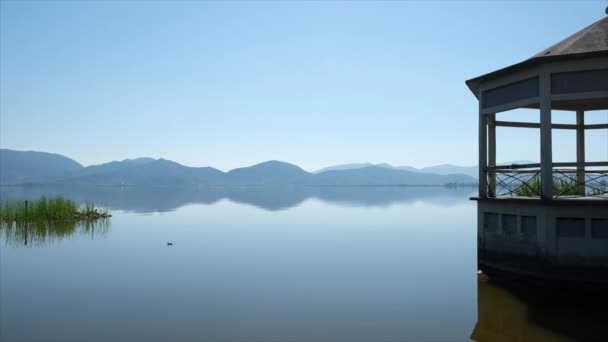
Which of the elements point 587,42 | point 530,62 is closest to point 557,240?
point 530,62

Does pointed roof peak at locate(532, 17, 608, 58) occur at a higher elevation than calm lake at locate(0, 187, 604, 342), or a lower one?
higher

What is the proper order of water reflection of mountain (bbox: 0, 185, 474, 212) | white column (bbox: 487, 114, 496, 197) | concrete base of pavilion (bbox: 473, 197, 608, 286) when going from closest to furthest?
concrete base of pavilion (bbox: 473, 197, 608, 286)
white column (bbox: 487, 114, 496, 197)
water reflection of mountain (bbox: 0, 185, 474, 212)

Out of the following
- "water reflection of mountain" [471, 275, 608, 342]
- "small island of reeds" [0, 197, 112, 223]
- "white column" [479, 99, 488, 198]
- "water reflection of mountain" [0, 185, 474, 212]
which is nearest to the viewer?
"water reflection of mountain" [471, 275, 608, 342]

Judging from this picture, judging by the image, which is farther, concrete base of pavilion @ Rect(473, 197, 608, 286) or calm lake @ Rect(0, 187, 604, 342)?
concrete base of pavilion @ Rect(473, 197, 608, 286)

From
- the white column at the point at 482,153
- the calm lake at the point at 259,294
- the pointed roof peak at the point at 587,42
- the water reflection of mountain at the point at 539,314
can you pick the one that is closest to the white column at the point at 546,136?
the pointed roof peak at the point at 587,42

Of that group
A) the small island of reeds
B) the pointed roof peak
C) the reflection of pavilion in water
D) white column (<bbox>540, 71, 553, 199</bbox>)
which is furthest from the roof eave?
the small island of reeds

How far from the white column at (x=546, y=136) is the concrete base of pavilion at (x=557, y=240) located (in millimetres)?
579

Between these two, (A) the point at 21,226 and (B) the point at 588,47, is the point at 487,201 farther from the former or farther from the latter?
(A) the point at 21,226

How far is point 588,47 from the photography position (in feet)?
43.5

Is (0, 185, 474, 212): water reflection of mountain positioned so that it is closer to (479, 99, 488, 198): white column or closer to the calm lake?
the calm lake

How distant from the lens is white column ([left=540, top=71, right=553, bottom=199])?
1309cm

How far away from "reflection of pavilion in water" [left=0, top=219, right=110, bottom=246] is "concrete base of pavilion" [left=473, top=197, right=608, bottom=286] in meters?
21.7

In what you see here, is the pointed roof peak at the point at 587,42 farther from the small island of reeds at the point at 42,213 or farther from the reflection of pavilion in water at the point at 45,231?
the small island of reeds at the point at 42,213

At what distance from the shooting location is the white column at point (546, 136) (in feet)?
43.0
